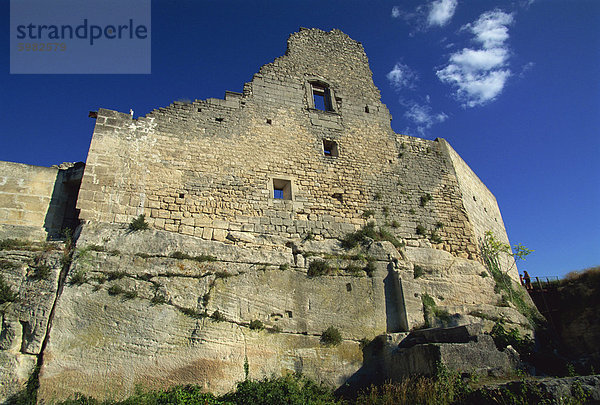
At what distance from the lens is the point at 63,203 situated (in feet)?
30.1

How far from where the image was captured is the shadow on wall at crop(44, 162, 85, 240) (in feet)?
29.1

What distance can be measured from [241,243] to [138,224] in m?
2.34

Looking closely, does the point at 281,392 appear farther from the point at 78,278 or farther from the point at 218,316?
the point at 78,278

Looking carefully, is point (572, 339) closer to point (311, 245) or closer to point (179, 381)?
point (311, 245)

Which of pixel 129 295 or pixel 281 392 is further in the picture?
pixel 129 295

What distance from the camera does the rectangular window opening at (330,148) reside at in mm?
11516

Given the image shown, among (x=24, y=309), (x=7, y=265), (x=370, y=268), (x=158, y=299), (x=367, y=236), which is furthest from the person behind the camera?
(x=367, y=236)

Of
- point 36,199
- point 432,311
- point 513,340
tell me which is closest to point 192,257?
point 36,199

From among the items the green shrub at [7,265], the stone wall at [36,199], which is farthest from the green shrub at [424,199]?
the green shrub at [7,265]

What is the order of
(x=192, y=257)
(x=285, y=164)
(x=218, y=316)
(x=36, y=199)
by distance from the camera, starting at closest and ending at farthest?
(x=218, y=316) → (x=192, y=257) → (x=36, y=199) → (x=285, y=164)

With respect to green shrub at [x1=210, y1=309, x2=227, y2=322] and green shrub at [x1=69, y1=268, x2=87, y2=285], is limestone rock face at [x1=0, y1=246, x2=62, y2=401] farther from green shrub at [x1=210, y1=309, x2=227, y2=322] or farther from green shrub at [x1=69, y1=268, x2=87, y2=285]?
green shrub at [x1=210, y1=309, x2=227, y2=322]

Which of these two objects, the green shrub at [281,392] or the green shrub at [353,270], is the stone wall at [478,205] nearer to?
Result: the green shrub at [353,270]

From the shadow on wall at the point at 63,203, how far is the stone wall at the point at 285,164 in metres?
0.73

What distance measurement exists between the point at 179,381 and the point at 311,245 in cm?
419
